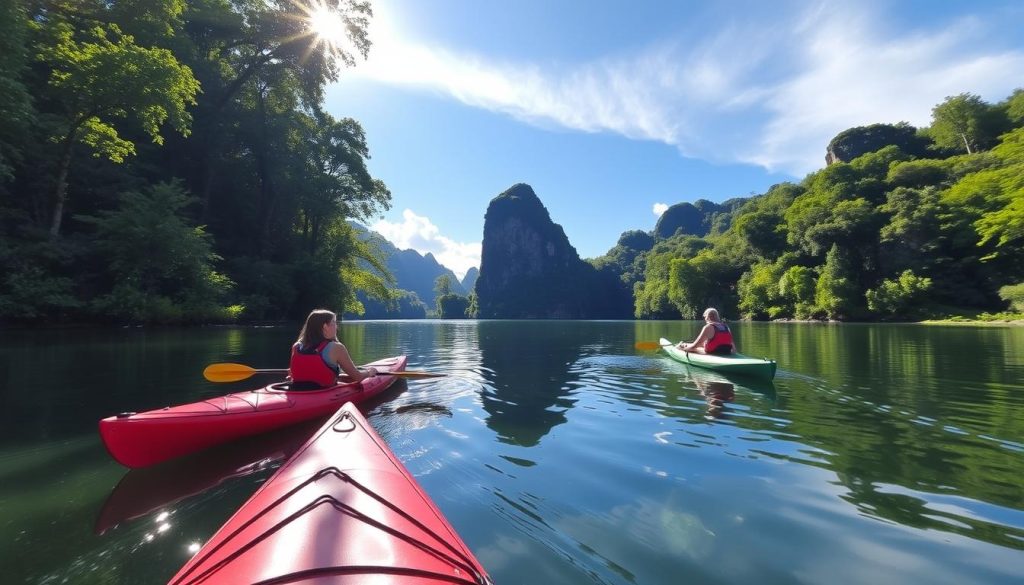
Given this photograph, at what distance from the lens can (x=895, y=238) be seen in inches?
1636

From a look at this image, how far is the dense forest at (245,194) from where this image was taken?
17.5 meters

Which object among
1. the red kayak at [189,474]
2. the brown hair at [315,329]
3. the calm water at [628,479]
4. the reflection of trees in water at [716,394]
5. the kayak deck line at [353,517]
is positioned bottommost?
the red kayak at [189,474]

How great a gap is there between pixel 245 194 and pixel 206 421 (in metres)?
34.2

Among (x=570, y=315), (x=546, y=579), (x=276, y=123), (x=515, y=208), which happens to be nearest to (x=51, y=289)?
(x=276, y=123)

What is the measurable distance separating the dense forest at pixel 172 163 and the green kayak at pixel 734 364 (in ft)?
70.0

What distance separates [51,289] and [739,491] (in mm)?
24575

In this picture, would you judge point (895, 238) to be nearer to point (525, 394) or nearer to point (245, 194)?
point (525, 394)

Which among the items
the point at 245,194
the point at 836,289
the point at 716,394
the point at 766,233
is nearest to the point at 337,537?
the point at 716,394

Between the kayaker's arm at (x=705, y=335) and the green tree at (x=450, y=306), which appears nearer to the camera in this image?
the kayaker's arm at (x=705, y=335)

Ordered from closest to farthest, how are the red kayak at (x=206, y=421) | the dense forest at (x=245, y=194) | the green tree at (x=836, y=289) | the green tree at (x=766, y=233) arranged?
the red kayak at (x=206, y=421)
the dense forest at (x=245, y=194)
the green tree at (x=836, y=289)
the green tree at (x=766, y=233)

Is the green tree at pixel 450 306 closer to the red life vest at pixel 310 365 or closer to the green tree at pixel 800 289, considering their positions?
the green tree at pixel 800 289

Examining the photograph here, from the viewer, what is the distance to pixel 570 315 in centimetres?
14650

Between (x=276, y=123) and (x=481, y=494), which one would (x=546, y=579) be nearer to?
(x=481, y=494)

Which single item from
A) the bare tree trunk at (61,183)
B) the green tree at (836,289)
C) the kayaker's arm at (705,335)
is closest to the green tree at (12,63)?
the bare tree trunk at (61,183)
